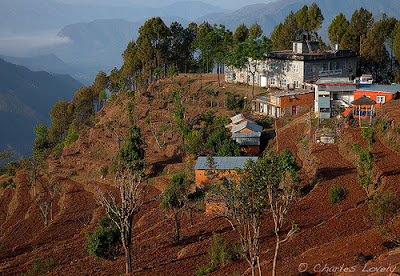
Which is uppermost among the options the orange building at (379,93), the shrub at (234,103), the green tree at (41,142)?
the orange building at (379,93)

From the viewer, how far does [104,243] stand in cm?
2794

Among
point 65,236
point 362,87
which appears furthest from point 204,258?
point 362,87

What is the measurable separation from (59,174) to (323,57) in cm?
4200

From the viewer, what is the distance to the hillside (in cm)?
2411

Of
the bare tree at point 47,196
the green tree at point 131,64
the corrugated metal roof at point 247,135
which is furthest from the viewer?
the green tree at point 131,64

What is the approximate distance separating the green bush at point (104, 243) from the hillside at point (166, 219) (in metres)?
1.05

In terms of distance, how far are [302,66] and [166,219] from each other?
35.2 metres

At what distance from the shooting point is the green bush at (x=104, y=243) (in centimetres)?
2755

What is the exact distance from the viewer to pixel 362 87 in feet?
159

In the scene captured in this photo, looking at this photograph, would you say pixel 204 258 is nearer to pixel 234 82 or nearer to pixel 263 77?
pixel 263 77

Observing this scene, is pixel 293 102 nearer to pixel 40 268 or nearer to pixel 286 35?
pixel 286 35

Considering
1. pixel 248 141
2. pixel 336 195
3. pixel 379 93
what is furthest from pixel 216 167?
pixel 379 93

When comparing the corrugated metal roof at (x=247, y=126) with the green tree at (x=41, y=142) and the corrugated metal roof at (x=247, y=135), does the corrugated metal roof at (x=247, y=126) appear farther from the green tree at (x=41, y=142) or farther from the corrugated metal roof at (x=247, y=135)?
the green tree at (x=41, y=142)

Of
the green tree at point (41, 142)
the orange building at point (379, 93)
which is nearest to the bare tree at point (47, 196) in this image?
the green tree at point (41, 142)
